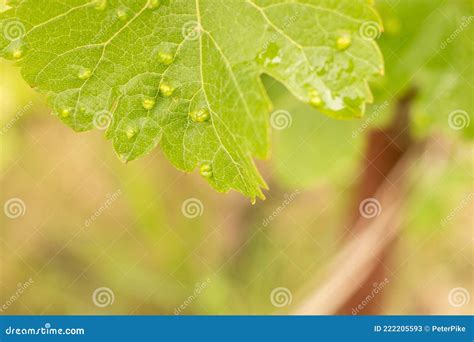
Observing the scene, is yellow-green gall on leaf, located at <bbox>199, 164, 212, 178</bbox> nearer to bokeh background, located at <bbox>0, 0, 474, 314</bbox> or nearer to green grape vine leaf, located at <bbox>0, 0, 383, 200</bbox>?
green grape vine leaf, located at <bbox>0, 0, 383, 200</bbox>

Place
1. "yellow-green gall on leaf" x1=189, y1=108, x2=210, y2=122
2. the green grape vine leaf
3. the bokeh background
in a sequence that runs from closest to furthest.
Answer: the green grape vine leaf → "yellow-green gall on leaf" x1=189, y1=108, x2=210, y2=122 → the bokeh background

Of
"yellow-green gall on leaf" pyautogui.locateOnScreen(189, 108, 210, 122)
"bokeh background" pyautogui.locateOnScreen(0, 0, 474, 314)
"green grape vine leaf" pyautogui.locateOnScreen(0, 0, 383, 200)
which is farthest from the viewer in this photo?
"bokeh background" pyautogui.locateOnScreen(0, 0, 474, 314)

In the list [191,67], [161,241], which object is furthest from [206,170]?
[161,241]

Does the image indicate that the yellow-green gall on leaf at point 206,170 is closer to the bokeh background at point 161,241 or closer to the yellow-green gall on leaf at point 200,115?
the yellow-green gall on leaf at point 200,115

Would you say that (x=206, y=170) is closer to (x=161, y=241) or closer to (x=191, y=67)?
(x=191, y=67)

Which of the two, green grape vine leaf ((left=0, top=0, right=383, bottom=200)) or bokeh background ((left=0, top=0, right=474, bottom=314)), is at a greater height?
green grape vine leaf ((left=0, top=0, right=383, bottom=200))

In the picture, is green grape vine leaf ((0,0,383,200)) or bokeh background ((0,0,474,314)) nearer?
green grape vine leaf ((0,0,383,200))

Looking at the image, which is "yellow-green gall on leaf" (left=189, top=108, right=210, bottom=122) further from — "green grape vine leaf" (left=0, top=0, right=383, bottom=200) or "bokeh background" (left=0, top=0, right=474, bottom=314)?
"bokeh background" (left=0, top=0, right=474, bottom=314)

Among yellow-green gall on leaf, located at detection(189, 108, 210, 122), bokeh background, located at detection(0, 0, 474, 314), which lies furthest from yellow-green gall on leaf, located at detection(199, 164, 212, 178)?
bokeh background, located at detection(0, 0, 474, 314)

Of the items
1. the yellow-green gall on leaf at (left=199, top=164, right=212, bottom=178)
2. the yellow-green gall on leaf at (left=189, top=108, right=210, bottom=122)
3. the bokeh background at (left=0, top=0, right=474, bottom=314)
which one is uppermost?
the yellow-green gall on leaf at (left=189, top=108, right=210, bottom=122)
